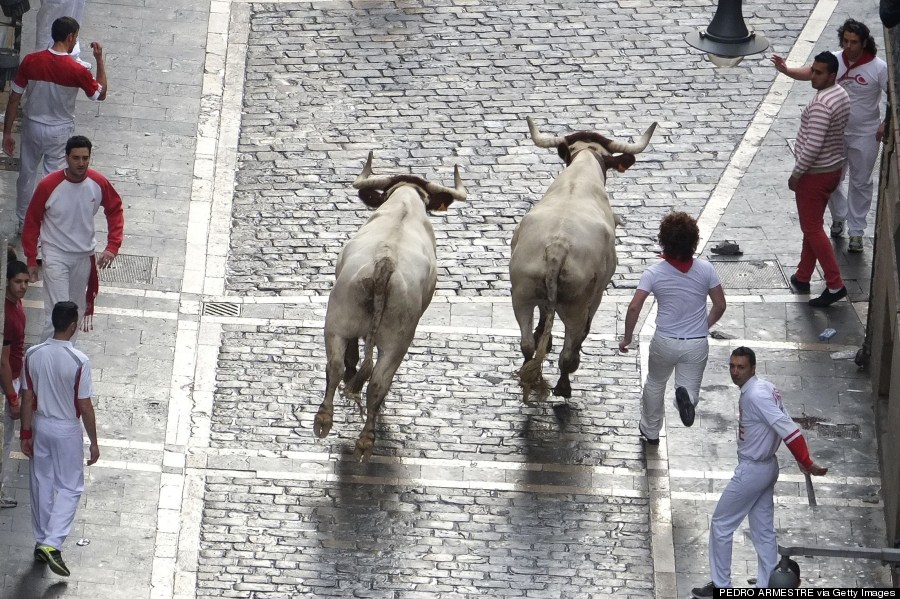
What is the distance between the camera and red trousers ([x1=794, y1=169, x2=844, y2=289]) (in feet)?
60.8

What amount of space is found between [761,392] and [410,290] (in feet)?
10.9

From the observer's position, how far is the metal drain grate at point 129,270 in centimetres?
1880

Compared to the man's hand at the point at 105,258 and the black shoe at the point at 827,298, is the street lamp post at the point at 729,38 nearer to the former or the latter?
the black shoe at the point at 827,298

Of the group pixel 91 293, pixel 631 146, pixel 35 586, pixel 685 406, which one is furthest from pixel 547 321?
pixel 35 586

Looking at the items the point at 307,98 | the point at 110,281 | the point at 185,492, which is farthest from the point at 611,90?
the point at 185,492

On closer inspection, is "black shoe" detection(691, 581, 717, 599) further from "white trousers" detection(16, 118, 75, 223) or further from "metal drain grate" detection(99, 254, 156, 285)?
"white trousers" detection(16, 118, 75, 223)

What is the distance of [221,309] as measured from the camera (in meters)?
18.5

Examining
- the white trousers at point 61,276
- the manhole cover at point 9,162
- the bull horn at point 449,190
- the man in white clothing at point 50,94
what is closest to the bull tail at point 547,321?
the bull horn at point 449,190

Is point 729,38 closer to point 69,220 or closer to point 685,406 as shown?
point 685,406

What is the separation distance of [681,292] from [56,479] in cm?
539

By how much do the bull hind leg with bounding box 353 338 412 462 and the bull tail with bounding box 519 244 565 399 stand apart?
47.6 inches

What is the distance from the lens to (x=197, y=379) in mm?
17469

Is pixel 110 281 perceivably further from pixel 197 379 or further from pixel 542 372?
pixel 542 372

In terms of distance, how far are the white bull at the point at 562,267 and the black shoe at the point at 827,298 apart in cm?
256
